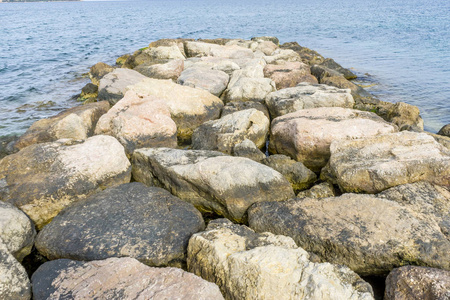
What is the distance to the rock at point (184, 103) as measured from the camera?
792 cm

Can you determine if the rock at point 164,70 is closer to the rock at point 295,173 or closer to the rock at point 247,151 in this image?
the rock at point 247,151

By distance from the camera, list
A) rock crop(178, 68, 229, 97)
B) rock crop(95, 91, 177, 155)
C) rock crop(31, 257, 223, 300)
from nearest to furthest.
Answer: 1. rock crop(31, 257, 223, 300)
2. rock crop(95, 91, 177, 155)
3. rock crop(178, 68, 229, 97)

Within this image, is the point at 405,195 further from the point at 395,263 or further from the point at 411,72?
the point at 411,72

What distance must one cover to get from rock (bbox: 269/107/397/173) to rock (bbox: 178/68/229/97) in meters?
3.22

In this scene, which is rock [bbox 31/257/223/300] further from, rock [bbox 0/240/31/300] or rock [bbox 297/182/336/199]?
rock [bbox 297/182/336/199]

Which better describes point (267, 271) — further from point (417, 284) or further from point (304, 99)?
point (304, 99)

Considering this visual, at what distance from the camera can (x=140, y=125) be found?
22.0 ft

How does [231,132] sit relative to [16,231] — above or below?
above

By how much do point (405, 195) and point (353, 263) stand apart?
1.51 meters

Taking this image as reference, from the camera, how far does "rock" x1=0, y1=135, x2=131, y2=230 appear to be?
15.7 feet

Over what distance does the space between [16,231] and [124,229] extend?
140cm

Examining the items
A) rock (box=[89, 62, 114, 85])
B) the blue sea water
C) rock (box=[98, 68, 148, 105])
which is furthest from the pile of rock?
rock (box=[89, 62, 114, 85])

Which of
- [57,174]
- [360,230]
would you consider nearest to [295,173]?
[360,230]

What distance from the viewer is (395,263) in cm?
372
